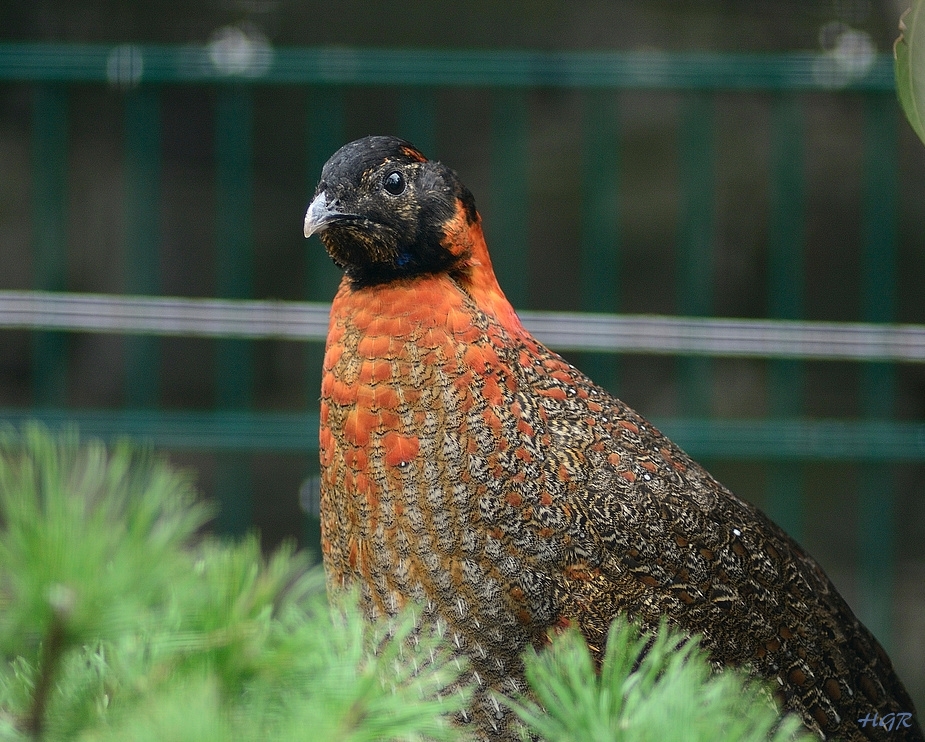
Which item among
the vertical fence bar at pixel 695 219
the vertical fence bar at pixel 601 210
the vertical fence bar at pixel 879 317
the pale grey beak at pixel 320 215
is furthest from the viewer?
the vertical fence bar at pixel 601 210

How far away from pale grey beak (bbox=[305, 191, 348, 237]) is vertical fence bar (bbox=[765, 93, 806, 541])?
2.67 metres

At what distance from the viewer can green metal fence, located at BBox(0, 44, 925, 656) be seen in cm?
384

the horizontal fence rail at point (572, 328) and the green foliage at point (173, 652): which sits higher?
the green foliage at point (173, 652)

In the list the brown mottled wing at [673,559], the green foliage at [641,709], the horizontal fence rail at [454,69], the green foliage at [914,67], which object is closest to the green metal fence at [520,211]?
Result: the horizontal fence rail at [454,69]

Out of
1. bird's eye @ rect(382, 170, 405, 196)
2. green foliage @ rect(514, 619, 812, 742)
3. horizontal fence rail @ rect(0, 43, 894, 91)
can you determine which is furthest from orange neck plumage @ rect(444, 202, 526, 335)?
horizontal fence rail @ rect(0, 43, 894, 91)

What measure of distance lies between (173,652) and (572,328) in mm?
3312

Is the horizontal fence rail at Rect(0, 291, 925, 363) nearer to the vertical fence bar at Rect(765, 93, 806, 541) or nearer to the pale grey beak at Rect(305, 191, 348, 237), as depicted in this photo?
the vertical fence bar at Rect(765, 93, 806, 541)

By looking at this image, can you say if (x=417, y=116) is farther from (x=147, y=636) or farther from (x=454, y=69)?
(x=147, y=636)

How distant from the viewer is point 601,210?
4.49 m

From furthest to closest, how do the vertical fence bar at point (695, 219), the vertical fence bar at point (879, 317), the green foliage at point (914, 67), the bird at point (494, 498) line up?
the vertical fence bar at point (695, 219), the vertical fence bar at point (879, 317), the bird at point (494, 498), the green foliage at point (914, 67)

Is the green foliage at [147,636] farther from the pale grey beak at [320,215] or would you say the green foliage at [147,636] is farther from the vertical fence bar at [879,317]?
the vertical fence bar at [879,317]

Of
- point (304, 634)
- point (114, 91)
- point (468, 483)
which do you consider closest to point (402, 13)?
point (114, 91)

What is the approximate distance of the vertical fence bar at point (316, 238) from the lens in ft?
13.8

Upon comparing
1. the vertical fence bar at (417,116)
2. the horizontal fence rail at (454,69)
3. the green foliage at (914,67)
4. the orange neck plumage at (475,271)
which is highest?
the horizontal fence rail at (454,69)
